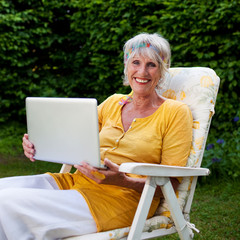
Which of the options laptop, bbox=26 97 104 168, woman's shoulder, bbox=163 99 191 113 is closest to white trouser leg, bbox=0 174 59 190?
laptop, bbox=26 97 104 168

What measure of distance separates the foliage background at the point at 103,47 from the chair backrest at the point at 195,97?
1650 mm

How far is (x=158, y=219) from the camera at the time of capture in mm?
2139

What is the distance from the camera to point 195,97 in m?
2.44

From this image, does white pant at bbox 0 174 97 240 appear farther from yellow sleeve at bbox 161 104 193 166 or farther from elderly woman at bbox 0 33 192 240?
yellow sleeve at bbox 161 104 193 166

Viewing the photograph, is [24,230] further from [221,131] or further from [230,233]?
[221,131]

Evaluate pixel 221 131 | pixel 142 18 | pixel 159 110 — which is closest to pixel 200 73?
pixel 159 110

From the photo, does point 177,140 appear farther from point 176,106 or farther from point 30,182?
point 30,182

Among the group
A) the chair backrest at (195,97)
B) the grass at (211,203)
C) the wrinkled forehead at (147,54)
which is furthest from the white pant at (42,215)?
the grass at (211,203)

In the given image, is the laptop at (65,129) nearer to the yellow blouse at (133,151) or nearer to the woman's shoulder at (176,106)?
Result: the yellow blouse at (133,151)

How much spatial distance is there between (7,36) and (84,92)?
4.56 feet

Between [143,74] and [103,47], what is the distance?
10.5 feet

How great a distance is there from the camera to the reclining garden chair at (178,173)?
6.21 feet

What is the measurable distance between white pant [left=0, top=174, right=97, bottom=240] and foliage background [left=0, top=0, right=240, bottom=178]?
2.32 metres

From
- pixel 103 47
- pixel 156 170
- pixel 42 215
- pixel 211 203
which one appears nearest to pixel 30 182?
pixel 42 215
